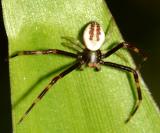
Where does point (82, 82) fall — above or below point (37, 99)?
above

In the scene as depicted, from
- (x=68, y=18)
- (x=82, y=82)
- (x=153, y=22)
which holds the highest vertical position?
(x=153, y=22)

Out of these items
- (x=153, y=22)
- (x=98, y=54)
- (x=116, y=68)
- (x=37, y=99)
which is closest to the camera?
(x=37, y=99)

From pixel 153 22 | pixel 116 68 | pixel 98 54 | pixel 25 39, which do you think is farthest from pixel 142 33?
pixel 25 39

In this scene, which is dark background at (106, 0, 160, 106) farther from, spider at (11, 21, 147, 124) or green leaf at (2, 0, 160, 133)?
green leaf at (2, 0, 160, 133)

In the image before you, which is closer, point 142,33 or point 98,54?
point 98,54

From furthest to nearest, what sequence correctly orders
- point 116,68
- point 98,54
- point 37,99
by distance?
1. point 98,54
2. point 116,68
3. point 37,99

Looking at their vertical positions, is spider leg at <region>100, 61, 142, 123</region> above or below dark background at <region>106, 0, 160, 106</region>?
below

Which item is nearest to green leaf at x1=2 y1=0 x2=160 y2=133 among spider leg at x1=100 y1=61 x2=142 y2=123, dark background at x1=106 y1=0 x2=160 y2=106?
spider leg at x1=100 y1=61 x2=142 y2=123

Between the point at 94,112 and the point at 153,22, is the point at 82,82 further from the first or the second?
the point at 153,22
